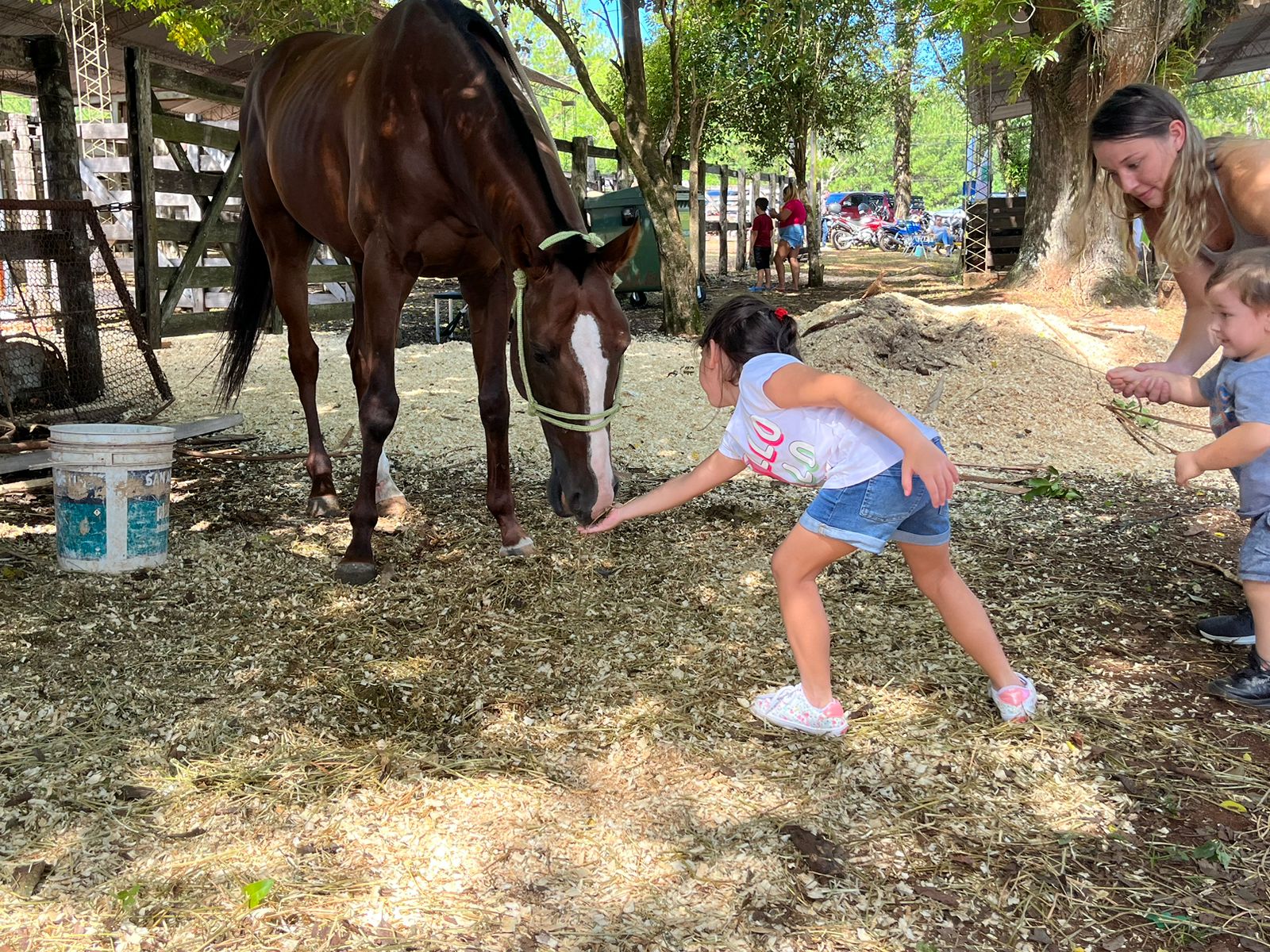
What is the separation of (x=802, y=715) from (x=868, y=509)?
0.57 meters

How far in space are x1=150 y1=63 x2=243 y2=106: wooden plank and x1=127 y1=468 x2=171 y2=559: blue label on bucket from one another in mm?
4372

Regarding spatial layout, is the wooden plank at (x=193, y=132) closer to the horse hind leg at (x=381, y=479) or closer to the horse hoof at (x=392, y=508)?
the horse hind leg at (x=381, y=479)

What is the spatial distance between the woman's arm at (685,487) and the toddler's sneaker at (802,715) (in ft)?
1.84

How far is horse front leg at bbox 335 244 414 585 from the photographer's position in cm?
341

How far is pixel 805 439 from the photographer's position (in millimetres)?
2236

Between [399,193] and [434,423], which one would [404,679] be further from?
[434,423]

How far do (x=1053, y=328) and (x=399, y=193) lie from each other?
527 centimetres

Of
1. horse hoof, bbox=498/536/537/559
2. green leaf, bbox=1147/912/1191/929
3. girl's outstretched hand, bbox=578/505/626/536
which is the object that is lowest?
green leaf, bbox=1147/912/1191/929

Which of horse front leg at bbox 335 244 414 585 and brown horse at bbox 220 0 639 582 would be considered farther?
horse front leg at bbox 335 244 414 585

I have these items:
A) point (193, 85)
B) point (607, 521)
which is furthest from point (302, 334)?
point (193, 85)

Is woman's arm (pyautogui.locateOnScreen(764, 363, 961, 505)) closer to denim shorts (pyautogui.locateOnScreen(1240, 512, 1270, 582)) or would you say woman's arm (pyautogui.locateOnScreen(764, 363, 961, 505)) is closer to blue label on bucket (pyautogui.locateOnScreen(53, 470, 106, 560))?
denim shorts (pyautogui.locateOnScreen(1240, 512, 1270, 582))

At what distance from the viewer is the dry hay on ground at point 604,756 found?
1755 millimetres

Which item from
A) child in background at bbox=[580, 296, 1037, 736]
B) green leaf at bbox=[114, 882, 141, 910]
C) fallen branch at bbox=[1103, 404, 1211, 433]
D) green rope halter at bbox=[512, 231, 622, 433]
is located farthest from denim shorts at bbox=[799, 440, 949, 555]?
fallen branch at bbox=[1103, 404, 1211, 433]

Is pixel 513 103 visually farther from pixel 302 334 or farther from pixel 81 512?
pixel 81 512
